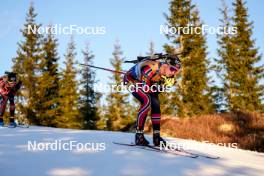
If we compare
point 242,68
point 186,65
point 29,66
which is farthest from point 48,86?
point 242,68

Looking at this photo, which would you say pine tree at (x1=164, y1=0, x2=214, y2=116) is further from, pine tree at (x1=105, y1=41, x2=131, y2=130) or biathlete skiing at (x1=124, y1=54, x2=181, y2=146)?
biathlete skiing at (x1=124, y1=54, x2=181, y2=146)

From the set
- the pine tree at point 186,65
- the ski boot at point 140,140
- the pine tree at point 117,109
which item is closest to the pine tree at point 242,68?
the pine tree at point 186,65

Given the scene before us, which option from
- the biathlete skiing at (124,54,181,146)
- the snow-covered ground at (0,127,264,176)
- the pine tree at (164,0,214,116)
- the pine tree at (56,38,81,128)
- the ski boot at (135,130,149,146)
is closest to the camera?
the snow-covered ground at (0,127,264,176)

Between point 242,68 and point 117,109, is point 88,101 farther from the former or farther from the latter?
point 242,68

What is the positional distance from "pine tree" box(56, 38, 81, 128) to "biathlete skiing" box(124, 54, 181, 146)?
27.9 metres

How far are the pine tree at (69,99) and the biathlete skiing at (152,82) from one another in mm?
27870

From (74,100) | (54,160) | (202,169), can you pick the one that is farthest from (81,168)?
(74,100)

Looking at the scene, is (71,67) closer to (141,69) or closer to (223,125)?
(223,125)

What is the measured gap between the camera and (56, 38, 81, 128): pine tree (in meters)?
35.1

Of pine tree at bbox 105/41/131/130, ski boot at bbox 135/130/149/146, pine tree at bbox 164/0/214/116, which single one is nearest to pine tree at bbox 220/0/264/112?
pine tree at bbox 164/0/214/116

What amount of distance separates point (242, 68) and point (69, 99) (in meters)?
20.8

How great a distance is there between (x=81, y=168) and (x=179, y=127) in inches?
416

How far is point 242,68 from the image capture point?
107 feet

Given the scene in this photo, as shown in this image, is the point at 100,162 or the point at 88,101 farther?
the point at 88,101
